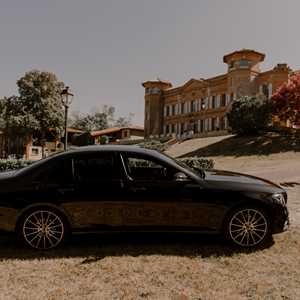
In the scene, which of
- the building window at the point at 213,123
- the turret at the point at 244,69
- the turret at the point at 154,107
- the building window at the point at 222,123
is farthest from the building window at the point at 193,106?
the turret at the point at 244,69

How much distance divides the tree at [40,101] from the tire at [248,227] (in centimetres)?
3979

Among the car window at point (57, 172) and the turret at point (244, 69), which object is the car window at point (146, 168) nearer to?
the car window at point (57, 172)

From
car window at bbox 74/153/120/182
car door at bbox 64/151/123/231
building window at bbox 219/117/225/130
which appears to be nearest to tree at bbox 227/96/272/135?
building window at bbox 219/117/225/130

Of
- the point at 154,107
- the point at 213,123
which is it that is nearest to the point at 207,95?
the point at 213,123

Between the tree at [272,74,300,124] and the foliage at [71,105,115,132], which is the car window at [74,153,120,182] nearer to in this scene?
the tree at [272,74,300,124]

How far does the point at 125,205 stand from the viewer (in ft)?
15.8

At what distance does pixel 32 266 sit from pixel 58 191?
3.68 feet

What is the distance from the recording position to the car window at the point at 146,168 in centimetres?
496

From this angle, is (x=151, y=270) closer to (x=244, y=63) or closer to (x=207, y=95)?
(x=244, y=63)

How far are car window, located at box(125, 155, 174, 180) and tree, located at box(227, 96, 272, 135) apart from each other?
1297 inches

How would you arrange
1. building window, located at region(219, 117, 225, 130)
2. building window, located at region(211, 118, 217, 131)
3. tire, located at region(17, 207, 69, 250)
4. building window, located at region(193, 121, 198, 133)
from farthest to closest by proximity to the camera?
building window, located at region(193, 121, 198, 133), building window, located at region(211, 118, 217, 131), building window, located at region(219, 117, 225, 130), tire, located at region(17, 207, 69, 250)

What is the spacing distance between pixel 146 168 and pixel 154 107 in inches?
2281

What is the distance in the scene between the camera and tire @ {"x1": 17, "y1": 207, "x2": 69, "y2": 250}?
474cm

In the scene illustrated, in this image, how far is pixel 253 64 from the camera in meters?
46.3
